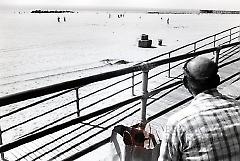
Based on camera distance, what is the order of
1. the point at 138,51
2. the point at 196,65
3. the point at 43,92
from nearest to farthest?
the point at 196,65
the point at 43,92
the point at 138,51

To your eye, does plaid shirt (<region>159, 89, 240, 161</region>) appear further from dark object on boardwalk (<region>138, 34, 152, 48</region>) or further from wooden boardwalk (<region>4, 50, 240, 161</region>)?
dark object on boardwalk (<region>138, 34, 152, 48</region>)

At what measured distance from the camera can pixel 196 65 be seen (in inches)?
69.9

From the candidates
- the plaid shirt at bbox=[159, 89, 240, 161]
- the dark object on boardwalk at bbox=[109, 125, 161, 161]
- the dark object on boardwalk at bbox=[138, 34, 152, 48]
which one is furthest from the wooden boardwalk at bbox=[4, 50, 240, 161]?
the dark object on boardwalk at bbox=[138, 34, 152, 48]

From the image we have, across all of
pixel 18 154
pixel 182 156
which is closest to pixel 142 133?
pixel 182 156

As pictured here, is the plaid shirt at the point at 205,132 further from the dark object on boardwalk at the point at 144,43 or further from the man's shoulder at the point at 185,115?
the dark object on boardwalk at the point at 144,43

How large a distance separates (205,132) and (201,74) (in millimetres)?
340

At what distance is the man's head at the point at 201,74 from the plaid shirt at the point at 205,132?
6 cm

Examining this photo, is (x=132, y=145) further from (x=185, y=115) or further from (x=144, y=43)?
(x=144, y=43)

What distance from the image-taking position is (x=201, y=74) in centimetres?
176

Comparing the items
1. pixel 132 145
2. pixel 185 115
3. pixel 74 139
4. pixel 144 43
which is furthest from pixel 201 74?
pixel 144 43

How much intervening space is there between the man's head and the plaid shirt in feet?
0.19

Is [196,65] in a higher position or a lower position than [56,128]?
higher

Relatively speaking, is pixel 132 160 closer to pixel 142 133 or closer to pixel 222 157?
pixel 142 133

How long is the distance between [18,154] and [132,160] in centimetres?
497
